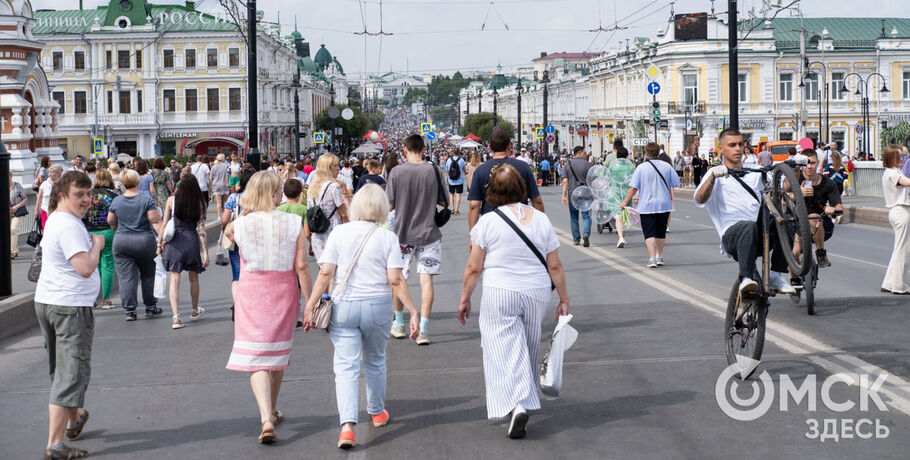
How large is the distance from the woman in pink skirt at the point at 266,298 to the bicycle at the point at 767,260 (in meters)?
3.22

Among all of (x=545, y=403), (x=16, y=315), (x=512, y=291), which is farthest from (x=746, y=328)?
(x=16, y=315)

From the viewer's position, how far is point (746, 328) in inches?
307

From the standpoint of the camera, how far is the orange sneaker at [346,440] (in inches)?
250

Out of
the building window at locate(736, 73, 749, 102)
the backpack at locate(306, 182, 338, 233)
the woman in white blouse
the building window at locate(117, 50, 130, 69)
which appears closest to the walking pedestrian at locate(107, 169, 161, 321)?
the backpack at locate(306, 182, 338, 233)

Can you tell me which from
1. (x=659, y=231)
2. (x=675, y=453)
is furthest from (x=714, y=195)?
(x=659, y=231)

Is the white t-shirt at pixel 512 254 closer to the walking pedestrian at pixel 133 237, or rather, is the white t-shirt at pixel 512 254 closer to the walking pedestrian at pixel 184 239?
the walking pedestrian at pixel 184 239

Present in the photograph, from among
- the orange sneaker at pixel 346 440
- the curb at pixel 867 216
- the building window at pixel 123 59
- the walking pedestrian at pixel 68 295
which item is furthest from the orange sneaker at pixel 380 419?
the building window at pixel 123 59

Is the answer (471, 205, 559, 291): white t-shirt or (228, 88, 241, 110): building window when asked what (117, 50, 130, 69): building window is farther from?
(471, 205, 559, 291): white t-shirt

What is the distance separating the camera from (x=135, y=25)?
75.0 metres

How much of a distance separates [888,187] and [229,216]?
23.8ft

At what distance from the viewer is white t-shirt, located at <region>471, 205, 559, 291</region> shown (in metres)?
6.52

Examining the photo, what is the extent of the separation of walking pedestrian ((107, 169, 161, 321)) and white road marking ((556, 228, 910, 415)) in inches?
229

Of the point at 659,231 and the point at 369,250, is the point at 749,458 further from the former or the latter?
the point at 659,231

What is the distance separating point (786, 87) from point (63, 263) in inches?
2810
